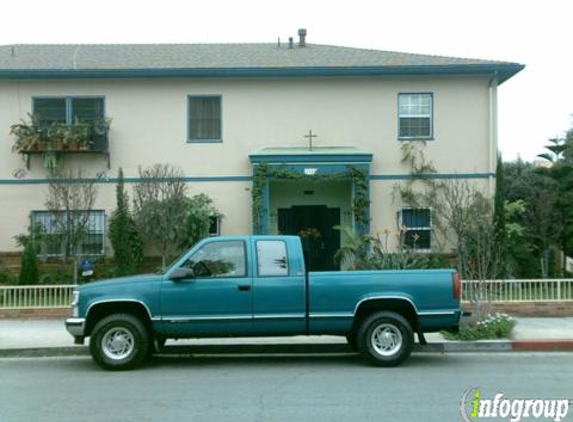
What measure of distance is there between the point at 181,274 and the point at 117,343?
4.38 ft

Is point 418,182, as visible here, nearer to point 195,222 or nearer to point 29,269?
point 195,222

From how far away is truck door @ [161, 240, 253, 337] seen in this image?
10641 mm

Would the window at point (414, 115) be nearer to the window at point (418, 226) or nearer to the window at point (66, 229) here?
the window at point (418, 226)

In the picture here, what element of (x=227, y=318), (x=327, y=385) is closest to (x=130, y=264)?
(x=227, y=318)

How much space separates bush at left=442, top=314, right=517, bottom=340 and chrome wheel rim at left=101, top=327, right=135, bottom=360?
5073mm

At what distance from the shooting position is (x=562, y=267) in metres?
20.1

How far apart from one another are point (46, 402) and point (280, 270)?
3653 mm

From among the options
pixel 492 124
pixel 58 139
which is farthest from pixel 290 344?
pixel 492 124

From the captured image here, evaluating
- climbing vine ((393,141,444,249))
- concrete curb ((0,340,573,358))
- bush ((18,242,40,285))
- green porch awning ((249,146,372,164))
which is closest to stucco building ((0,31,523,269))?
climbing vine ((393,141,444,249))

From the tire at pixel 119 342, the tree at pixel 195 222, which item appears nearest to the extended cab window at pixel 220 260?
the tire at pixel 119 342

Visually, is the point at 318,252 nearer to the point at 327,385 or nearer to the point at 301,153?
the point at 301,153

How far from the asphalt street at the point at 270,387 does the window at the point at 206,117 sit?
9365 millimetres

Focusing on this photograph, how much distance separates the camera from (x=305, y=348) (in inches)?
477

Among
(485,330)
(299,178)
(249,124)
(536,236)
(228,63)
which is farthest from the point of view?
(228,63)
